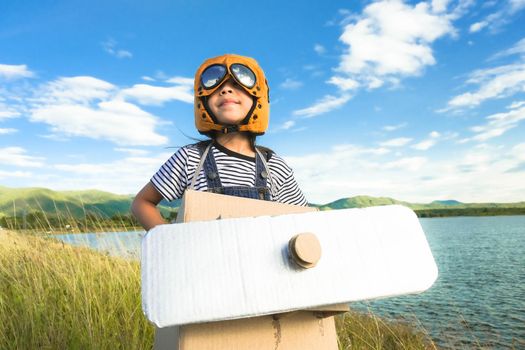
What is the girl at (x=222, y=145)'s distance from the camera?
1624mm

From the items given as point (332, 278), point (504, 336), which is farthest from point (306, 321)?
point (504, 336)

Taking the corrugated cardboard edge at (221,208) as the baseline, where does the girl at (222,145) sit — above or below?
above

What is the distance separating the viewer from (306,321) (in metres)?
1.12

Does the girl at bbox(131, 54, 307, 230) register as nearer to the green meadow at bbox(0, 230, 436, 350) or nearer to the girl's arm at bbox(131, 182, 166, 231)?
the girl's arm at bbox(131, 182, 166, 231)

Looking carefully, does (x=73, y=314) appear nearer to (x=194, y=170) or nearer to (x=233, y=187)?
(x=194, y=170)

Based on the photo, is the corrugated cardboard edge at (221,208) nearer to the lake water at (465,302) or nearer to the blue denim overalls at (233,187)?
the blue denim overalls at (233,187)

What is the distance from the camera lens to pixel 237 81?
1661 millimetres

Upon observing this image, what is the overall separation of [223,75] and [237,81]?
0.06 m

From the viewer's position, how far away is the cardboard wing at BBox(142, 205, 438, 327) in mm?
827

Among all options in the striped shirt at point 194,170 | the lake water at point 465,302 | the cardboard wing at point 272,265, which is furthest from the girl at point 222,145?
the lake water at point 465,302

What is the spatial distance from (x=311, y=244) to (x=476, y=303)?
34.4 ft

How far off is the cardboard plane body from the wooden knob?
2 cm

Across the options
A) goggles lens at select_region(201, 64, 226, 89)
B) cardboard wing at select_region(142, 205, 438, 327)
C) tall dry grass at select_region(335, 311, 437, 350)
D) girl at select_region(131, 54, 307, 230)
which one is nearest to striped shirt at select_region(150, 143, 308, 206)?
girl at select_region(131, 54, 307, 230)

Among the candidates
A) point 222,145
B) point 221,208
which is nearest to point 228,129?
point 222,145
